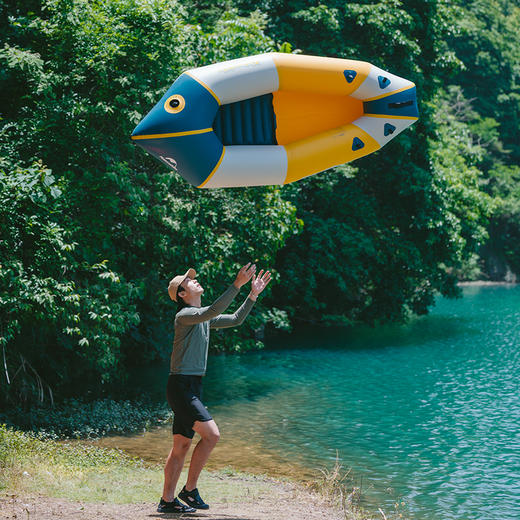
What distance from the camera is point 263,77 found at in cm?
580

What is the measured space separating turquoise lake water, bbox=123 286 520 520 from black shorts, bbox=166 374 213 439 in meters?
→ 3.60

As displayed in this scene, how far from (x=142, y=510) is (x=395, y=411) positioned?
8226 mm

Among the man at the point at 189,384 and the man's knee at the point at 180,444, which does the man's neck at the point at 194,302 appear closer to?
the man at the point at 189,384

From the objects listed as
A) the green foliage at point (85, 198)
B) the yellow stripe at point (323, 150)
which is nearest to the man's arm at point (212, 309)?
the yellow stripe at point (323, 150)

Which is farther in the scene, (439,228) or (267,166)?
(439,228)

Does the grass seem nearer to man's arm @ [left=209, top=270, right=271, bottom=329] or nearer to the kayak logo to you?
man's arm @ [left=209, top=270, right=271, bottom=329]

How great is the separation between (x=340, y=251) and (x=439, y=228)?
3.04 metres

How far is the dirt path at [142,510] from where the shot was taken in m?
5.63

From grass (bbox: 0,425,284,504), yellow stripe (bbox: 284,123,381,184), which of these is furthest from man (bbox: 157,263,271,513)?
yellow stripe (bbox: 284,123,381,184)

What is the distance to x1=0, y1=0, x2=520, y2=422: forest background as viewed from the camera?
10672 millimetres

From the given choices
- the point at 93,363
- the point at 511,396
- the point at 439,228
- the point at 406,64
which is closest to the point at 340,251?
the point at 439,228

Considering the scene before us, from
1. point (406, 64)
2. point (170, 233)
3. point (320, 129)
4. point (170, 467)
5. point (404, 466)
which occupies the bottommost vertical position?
point (404, 466)

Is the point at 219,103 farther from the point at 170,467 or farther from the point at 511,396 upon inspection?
the point at 511,396

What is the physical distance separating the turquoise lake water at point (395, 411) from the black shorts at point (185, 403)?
360cm
